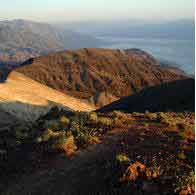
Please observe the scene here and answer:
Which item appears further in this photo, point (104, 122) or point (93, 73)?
point (93, 73)

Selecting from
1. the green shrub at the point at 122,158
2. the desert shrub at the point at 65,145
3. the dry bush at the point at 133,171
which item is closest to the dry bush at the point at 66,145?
the desert shrub at the point at 65,145

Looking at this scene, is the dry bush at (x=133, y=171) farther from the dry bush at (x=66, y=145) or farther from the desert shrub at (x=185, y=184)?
the dry bush at (x=66, y=145)

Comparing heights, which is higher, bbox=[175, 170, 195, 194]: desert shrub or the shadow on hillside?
bbox=[175, 170, 195, 194]: desert shrub

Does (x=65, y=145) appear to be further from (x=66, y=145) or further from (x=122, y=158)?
(x=122, y=158)

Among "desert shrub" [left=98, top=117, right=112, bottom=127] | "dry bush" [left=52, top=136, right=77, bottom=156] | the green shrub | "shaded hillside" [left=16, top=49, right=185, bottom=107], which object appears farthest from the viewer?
"shaded hillside" [left=16, top=49, right=185, bottom=107]

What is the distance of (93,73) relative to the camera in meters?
116

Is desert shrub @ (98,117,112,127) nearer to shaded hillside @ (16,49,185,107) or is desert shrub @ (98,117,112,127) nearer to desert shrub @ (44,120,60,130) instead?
desert shrub @ (44,120,60,130)

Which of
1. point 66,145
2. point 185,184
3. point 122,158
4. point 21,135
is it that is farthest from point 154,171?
point 21,135

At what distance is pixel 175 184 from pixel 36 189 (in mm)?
3960

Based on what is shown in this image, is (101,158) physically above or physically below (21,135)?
above

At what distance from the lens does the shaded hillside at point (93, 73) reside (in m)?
108

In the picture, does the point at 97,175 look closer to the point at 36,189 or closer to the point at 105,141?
the point at 36,189

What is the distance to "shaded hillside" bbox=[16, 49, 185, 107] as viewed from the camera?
354 feet

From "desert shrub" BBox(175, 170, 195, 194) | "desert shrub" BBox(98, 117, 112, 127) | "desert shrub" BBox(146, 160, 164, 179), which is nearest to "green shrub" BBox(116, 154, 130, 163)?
"desert shrub" BBox(146, 160, 164, 179)
